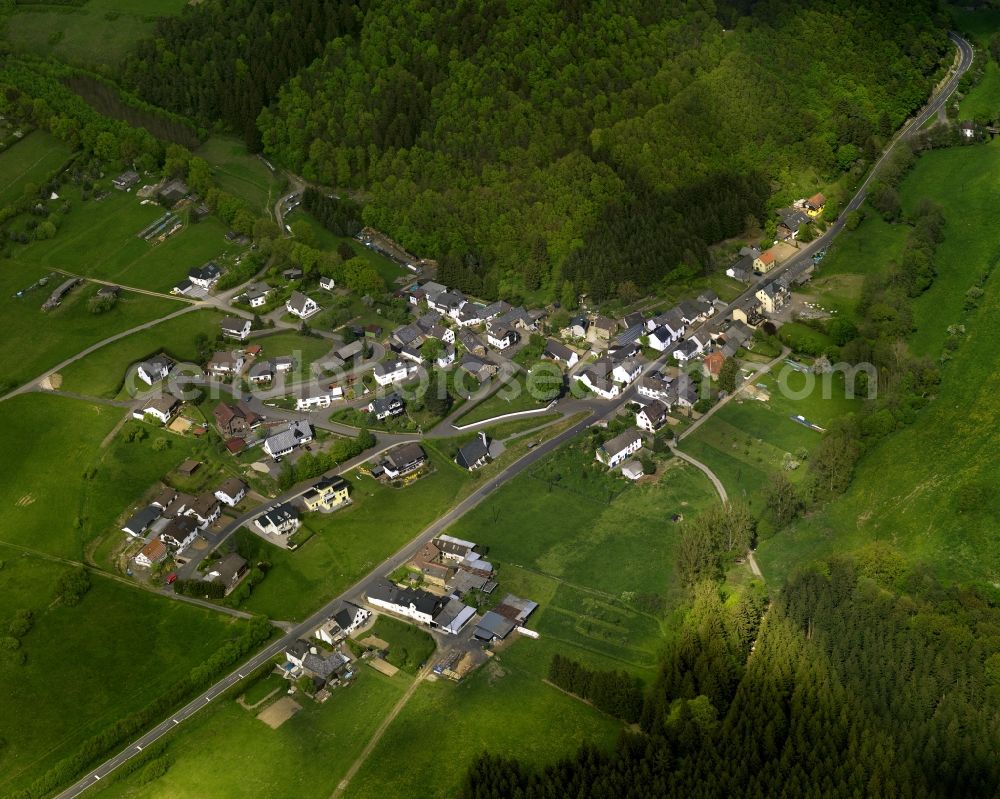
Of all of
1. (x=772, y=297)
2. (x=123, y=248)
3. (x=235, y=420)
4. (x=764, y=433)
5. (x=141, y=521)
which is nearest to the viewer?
(x=141, y=521)

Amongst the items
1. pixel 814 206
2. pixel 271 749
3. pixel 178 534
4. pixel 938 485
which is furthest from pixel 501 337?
pixel 271 749

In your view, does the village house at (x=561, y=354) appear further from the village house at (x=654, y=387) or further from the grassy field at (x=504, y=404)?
the village house at (x=654, y=387)

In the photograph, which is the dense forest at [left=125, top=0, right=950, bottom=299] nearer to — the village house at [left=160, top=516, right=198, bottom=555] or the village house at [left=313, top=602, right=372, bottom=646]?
the village house at [left=160, top=516, right=198, bottom=555]

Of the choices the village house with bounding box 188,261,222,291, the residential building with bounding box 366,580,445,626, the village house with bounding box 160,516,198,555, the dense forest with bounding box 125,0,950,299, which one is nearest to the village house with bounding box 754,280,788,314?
the dense forest with bounding box 125,0,950,299

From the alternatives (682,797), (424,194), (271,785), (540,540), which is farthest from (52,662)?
(424,194)

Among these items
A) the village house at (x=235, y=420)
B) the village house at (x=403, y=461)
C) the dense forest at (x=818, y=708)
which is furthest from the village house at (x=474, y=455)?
the dense forest at (x=818, y=708)

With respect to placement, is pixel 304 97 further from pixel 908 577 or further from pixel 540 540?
pixel 908 577

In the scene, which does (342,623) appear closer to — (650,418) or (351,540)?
(351,540)
